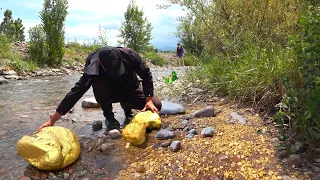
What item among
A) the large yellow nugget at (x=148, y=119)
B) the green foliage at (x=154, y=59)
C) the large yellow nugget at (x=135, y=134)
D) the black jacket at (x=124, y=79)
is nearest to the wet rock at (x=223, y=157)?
the large yellow nugget at (x=135, y=134)

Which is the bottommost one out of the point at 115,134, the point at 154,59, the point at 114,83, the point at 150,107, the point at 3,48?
the point at 115,134

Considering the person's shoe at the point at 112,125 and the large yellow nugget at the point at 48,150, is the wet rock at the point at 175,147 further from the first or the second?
the person's shoe at the point at 112,125

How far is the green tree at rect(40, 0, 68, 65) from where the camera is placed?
15617 mm

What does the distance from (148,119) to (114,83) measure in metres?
0.68

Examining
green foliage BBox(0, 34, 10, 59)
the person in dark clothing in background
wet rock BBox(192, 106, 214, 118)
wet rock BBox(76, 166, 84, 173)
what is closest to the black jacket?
the person in dark clothing in background

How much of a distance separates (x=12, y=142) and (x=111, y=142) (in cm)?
105

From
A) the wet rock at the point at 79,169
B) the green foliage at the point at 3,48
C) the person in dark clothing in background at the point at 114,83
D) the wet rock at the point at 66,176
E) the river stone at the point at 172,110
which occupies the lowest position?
the wet rock at the point at 66,176

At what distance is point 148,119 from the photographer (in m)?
3.03

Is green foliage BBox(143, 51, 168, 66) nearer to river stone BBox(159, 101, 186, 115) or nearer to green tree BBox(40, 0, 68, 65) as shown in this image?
green tree BBox(40, 0, 68, 65)

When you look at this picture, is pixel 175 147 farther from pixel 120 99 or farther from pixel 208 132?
pixel 120 99

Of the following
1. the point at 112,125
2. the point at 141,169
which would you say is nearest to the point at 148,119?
the point at 112,125

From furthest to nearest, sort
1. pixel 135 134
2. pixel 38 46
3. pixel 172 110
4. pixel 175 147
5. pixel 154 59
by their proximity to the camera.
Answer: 1. pixel 154 59
2. pixel 38 46
3. pixel 172 110
4. pixel 135 134
5. pixel 175 147

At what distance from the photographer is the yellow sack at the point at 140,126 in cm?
271

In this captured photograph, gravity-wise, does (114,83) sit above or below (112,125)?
above
